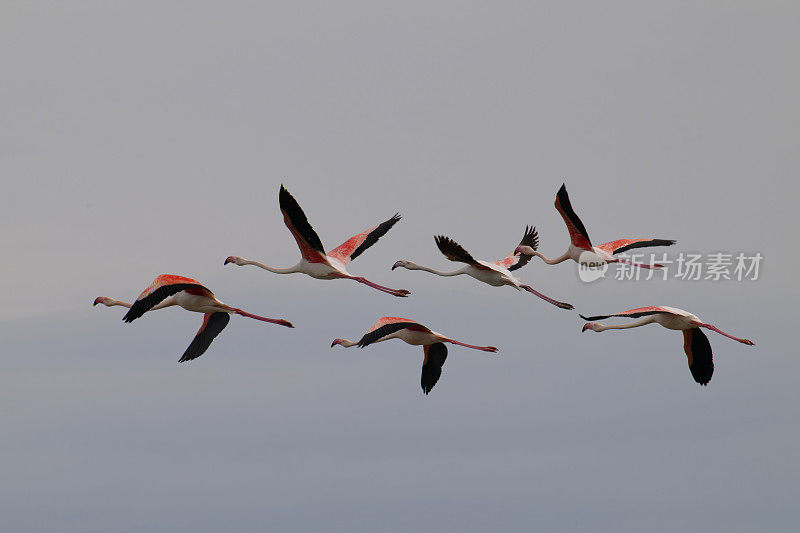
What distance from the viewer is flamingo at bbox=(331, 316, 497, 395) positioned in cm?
Answer: 3434

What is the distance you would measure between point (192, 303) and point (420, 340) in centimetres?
499

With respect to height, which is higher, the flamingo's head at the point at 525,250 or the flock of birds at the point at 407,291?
the flamingo's head at the point at 525,250

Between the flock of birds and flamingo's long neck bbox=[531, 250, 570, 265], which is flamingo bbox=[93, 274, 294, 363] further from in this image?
flamingo's long neck bbox=[531, 250, 570, 265]

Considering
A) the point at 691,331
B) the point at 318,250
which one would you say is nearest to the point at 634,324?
the point at 691,331

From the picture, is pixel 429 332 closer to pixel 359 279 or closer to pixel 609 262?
pixel 359 279

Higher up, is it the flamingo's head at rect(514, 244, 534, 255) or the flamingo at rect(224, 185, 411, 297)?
the flamingo's head at rect(514, 244, 534, 255)

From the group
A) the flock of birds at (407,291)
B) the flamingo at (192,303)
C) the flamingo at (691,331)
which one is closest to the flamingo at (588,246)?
the flock of birds at (407,291)

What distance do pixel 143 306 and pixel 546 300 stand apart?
28.7 feet

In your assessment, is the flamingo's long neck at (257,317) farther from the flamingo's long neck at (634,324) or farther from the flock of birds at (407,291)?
the flamingo's long neck at (634,324)

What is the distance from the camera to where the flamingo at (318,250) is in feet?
110

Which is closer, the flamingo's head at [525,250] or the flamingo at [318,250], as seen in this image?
the flamingo at [318,250]

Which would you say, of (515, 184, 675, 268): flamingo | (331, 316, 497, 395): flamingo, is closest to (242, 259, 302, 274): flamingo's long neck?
(331, 316, 497, 395): flamingo

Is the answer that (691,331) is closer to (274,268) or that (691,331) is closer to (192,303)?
(274,268)

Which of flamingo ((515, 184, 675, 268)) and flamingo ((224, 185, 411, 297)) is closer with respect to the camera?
flamingo ((224, 185, 411, 297))
